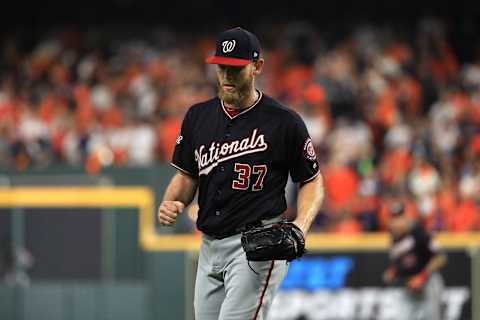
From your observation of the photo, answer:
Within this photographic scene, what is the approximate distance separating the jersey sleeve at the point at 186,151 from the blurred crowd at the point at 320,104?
750 cm

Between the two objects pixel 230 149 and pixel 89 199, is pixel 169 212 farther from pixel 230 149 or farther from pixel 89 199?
pixel 89 199

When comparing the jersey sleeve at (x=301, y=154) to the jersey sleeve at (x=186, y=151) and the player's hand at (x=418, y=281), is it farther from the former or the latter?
the player's hand at (x=418, y=281)

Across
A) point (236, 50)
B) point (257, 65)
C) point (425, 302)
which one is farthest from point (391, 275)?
point (236, 50)

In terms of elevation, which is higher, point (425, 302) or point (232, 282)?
point (232, 282)

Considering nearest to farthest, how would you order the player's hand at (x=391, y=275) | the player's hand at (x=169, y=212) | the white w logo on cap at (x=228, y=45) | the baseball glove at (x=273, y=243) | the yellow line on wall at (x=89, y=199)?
1. the baseball glove at (x=273, y=243)
2. the white w logo on cap at (x=228, y=45)
3. the player's hand at (x=169, y=212)
4. the player's hand at (x=391, y=275)
5. the yellow line on wall at (x=89, y=199)

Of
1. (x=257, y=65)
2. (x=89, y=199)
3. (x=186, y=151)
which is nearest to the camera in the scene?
(x=257, y=65)

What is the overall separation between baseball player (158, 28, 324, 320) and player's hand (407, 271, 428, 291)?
18.0 feet

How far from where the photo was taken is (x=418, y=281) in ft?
35.0

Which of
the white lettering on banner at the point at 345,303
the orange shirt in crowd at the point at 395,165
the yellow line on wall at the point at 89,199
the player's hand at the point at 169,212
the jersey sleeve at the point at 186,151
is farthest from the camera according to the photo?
the orange shirt in crowd at the point at 395,165

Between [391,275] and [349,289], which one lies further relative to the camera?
[349,289]

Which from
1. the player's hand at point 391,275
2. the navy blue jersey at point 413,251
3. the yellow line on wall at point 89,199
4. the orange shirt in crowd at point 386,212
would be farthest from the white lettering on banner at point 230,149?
the orange shirt in crowd at point 386,212

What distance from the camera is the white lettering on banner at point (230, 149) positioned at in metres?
5.29

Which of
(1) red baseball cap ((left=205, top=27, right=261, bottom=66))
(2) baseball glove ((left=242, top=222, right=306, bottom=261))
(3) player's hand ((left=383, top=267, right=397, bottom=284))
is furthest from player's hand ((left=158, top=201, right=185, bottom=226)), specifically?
(3) player's hand ((left=383, top=267, right=397, bottom=284))

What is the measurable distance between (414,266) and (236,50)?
5985 mm
